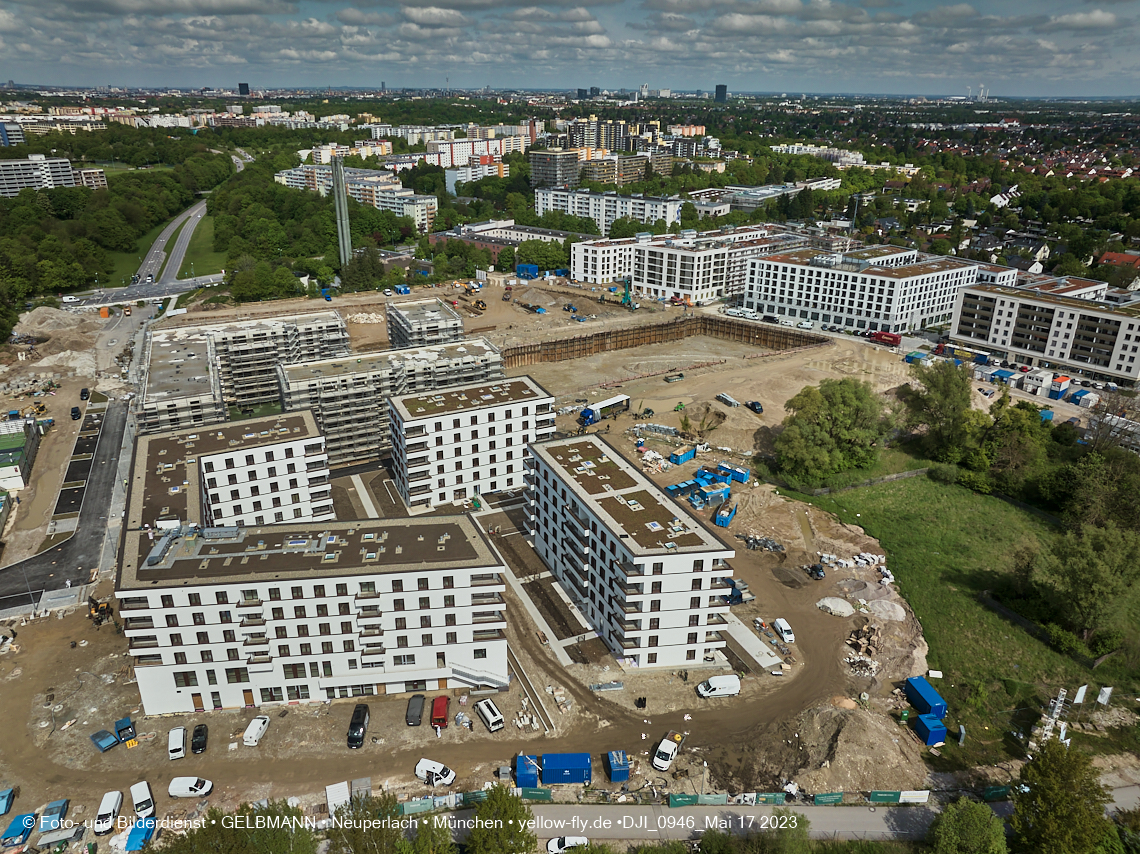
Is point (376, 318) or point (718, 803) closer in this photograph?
point (718, 803)

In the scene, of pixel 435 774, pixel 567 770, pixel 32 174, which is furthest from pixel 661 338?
pixel 32 174

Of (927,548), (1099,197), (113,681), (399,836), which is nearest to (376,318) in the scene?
(113,681)

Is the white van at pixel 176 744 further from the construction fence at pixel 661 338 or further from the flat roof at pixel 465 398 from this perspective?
the construction fence at pixel 661 338

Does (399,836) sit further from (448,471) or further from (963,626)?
(963,626)

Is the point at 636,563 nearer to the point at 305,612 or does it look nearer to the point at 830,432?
the point at 305,612

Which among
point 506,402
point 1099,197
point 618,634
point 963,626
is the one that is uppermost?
point 1099,197

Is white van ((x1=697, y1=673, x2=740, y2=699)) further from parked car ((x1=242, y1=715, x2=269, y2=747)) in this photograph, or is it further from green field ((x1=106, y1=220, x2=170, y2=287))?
green field ((x1=106, y1=220, x2=170, y2=287))

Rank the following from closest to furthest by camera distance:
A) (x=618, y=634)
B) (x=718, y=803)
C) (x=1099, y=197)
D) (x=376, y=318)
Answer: (x=718, y=803)
(x=618, y=634)
(x=376, y=318)
(x=1099, y=197)
